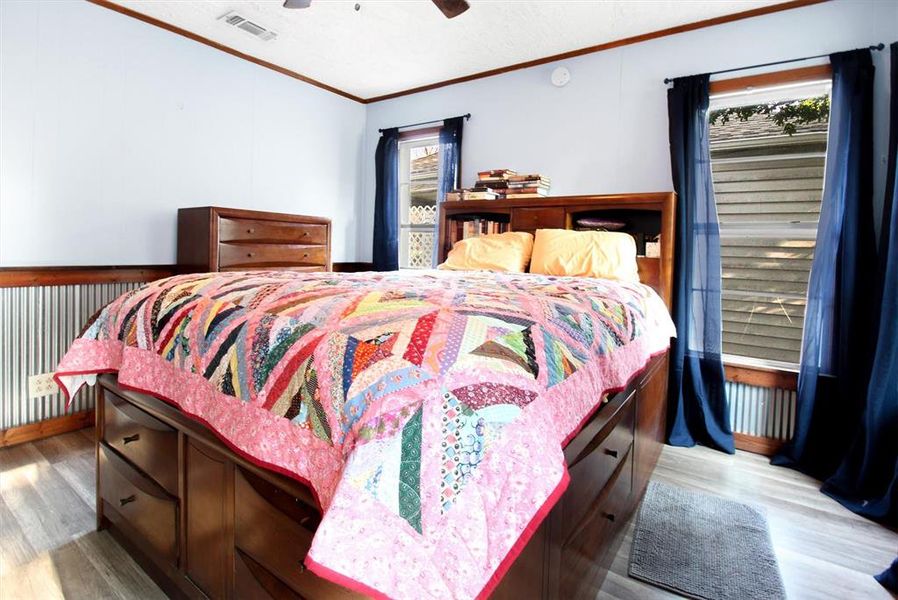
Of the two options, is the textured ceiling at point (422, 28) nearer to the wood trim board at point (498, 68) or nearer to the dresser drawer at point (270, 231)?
the wood trim board at point (498, 68)

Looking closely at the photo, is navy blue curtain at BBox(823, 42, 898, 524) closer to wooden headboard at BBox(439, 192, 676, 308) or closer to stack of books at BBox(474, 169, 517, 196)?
wooden headboard at BBox(439, 192, 676, 308)

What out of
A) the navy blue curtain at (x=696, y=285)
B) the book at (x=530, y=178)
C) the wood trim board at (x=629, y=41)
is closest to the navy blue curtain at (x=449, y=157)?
the wood trim board at (x=629, y=41)

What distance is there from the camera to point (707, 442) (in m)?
→ 2.89

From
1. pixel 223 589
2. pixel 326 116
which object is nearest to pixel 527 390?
pixel 223 589

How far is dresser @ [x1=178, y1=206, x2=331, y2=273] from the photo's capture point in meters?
3.08

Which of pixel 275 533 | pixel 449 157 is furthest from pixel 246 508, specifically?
pixel 449 157

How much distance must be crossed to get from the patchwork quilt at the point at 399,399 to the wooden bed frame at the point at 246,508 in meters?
0.11

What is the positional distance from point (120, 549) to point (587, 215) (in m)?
3.00

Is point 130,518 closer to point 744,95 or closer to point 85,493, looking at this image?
point 85,493

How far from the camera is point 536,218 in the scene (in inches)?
131

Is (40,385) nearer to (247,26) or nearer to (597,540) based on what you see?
(247,26)

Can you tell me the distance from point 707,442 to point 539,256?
1513mm

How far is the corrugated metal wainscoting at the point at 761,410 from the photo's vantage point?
275 cm

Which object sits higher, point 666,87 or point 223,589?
point 666,87
